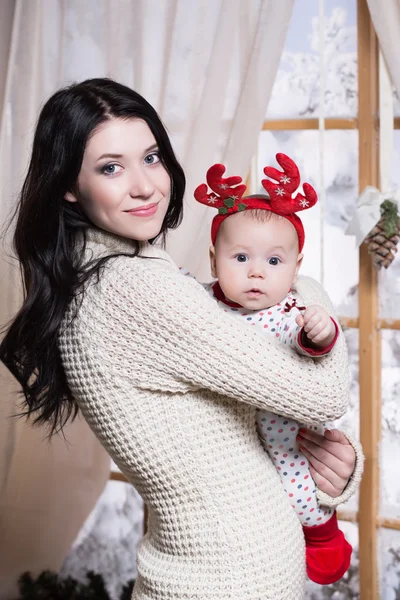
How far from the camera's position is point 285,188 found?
139cm

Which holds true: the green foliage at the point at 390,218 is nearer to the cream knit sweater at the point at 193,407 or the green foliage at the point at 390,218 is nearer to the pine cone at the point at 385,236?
the pine cone at the point at 385,236

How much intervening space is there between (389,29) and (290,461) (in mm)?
1285

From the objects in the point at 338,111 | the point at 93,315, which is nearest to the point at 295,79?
the point at 338,111

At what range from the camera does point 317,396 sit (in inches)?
49.3

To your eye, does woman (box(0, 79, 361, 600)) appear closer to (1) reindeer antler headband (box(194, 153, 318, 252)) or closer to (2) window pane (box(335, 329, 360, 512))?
(1) reindeer antler headband (box(194, 153, 318, 252))

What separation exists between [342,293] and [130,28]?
105 centimetres

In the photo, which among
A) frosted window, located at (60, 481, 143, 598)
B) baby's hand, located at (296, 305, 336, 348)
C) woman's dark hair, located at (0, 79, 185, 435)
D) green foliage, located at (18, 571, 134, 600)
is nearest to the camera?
baby's hand, located at (296, 305, 336, 348)

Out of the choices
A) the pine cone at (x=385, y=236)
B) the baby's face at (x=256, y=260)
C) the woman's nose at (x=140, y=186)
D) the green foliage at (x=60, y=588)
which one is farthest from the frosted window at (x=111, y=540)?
the woman's nose at (x=140, y=186)

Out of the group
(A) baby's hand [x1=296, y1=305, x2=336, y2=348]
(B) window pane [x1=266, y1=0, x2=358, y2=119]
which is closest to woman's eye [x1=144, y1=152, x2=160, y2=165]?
(A) baby's hand [x1=296, y1=305, x2=336, y2=348]

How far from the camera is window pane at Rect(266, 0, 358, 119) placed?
229 centimetres

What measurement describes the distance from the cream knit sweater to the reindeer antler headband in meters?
0.19

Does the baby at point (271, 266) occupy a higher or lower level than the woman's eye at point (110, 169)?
lower

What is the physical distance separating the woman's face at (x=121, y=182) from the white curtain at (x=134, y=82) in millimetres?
825

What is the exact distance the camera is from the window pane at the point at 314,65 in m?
2.29
